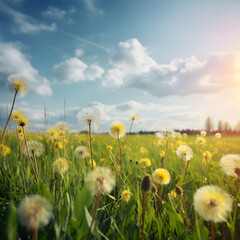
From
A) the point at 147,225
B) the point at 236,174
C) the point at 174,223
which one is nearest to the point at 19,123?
the point at 147,225

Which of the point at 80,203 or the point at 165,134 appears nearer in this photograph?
the point at 80,203

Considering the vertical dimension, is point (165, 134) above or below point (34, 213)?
above

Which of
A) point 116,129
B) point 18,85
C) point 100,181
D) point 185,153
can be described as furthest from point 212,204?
point 18,85

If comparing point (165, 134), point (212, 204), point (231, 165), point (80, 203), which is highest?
point (165, 134)

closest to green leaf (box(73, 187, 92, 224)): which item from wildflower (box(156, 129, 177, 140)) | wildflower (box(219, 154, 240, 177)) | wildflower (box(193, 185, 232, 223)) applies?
wildflower (box(193, 185, 232, 223))

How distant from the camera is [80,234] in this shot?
1.15 m

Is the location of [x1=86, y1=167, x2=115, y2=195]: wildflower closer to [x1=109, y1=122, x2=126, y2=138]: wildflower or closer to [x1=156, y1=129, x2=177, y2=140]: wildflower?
[x1=109, y1=122, x2=126, y2=138]: wildflower

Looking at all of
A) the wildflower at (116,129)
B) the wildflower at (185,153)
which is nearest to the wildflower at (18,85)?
the wildflower at (116,129)

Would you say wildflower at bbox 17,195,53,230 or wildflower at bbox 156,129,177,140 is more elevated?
wildflower at bbox 156,129,177,140

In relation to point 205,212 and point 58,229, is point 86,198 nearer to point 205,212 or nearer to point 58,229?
point 58,229

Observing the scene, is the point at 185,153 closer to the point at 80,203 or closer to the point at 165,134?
the point at 165,134

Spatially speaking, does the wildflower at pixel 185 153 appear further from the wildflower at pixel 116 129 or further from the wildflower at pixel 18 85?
the wildflower at pixel 18 85

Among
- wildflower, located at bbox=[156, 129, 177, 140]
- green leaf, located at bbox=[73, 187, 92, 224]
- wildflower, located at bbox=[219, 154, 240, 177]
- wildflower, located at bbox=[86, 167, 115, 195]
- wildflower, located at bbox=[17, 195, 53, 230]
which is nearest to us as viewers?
wildflower, located at bbox=[17, 195, 53, 230]

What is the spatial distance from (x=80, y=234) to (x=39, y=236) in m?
0.26
